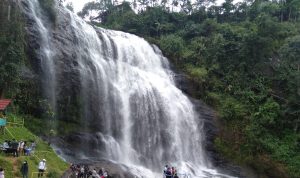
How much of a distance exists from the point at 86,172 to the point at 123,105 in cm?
1095

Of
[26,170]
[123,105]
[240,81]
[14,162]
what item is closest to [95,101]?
[123,105]

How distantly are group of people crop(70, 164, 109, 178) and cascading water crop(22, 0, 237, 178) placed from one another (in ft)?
13.1

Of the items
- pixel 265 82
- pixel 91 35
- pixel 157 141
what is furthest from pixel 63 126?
pixel 265 82

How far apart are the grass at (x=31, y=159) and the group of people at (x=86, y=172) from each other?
69 centimetres

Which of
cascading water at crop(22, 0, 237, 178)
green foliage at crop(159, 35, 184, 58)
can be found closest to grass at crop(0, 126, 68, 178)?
cascading water at crop(22, 0, 237, 178)

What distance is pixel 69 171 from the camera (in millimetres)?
21406

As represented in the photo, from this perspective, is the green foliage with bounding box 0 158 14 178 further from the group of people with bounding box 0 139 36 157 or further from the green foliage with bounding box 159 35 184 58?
the green foliage with bounding box 159 35 184 58

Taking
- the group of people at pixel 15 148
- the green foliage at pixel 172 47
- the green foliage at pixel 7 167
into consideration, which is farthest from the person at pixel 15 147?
the green foliage at pixel 172 47

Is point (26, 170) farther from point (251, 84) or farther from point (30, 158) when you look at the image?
point (251, 84)

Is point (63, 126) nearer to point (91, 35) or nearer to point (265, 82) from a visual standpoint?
point (91, 35)

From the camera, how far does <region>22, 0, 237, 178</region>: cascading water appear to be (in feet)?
94.8

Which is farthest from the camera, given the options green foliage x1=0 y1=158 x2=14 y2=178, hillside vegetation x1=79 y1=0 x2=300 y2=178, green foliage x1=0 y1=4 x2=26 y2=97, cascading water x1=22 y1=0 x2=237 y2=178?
hillside vegetation x1=79 y1=0 x2=300 y2=178

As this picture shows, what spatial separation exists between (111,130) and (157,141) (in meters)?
3.76

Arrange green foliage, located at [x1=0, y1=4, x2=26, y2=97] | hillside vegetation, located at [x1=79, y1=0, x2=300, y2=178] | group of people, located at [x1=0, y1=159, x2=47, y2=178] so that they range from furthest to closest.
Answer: hillside vegetation, located at [x1=79, y1=0, x2=300, y2=178], green foliage, located at [x1=0, y1=4, x2=26, y2=97], group of people, located at [x1=0, y1=159, x2=47, y2=178]
